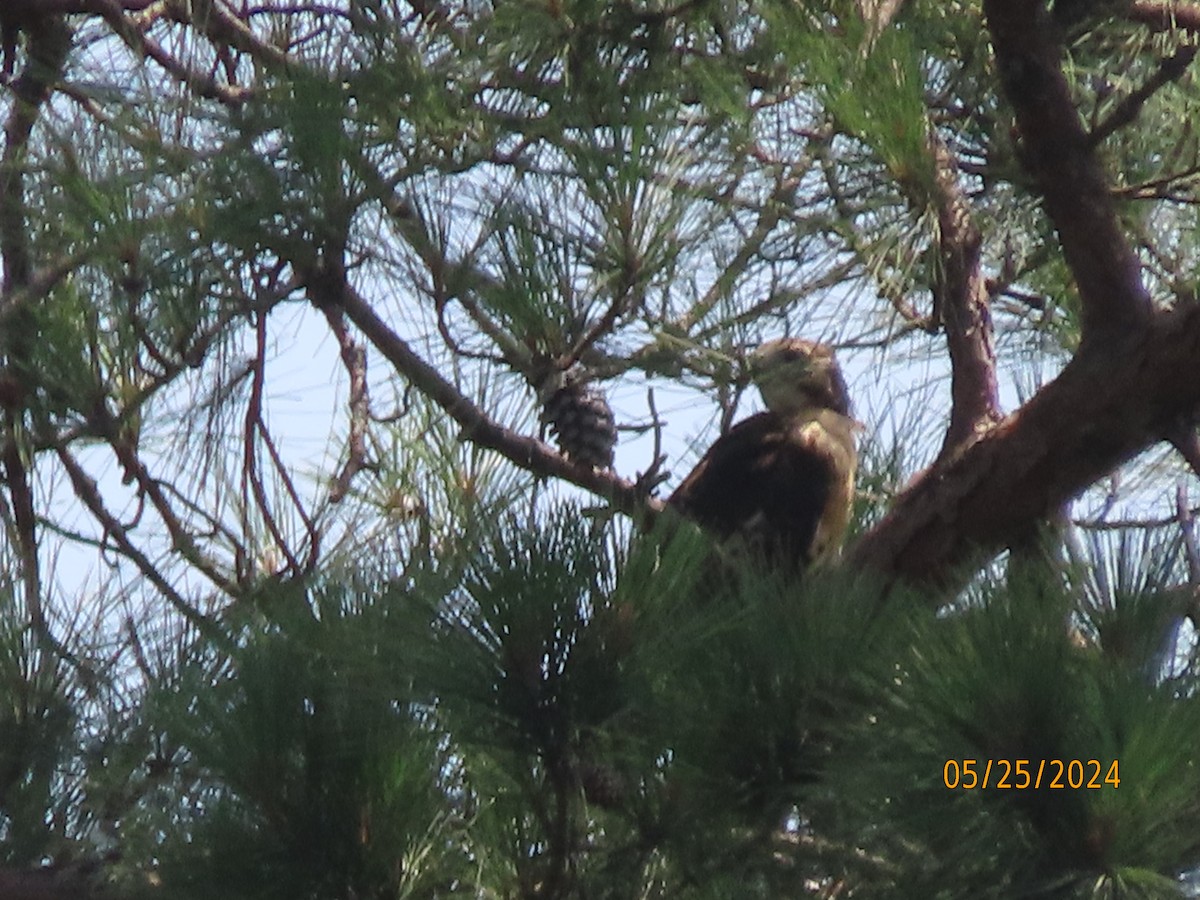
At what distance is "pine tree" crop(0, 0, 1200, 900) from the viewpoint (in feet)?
4.89

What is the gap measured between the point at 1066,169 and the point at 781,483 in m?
1.21

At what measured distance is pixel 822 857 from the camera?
154 cm

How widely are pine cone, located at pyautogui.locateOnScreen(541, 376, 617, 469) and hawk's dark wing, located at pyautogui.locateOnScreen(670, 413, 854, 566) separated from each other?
0.95m

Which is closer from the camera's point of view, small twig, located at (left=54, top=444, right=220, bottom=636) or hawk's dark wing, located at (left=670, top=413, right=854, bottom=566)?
small twig, located at (left=54, top=444, right=220, bottom=636)

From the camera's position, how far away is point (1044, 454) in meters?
2.11

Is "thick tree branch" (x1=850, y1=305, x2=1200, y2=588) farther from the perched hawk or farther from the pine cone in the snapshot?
the perched hawk

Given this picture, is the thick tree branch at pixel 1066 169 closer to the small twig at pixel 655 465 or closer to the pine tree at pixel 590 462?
the pine tree at pixel 590 462

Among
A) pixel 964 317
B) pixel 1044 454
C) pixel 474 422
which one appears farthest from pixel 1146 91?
pixel 474 422

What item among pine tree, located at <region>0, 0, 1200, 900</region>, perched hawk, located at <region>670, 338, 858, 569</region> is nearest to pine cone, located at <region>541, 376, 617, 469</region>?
pine tree, located at <region>0, 0, 1200, 900</region>

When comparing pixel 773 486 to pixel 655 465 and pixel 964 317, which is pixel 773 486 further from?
pixel 655 465

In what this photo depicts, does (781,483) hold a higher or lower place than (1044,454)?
higher
